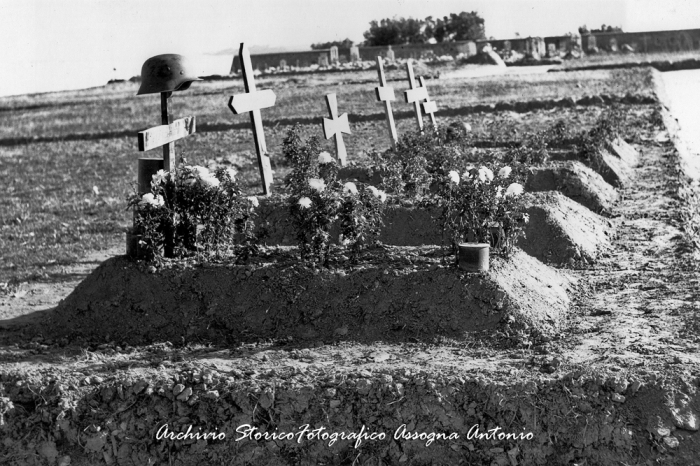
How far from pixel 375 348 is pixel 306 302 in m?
0.74

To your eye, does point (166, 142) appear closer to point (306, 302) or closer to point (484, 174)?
point (306, 302)

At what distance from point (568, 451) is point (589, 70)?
33.9 metres

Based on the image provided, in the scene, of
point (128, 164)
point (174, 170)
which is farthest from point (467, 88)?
point (174, 170)

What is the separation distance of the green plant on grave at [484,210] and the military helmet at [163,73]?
2.29m

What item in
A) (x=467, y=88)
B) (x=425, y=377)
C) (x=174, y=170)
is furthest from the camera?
(x=467, y=88)

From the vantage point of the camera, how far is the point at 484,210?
22.5 ft

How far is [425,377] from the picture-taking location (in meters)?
5.03

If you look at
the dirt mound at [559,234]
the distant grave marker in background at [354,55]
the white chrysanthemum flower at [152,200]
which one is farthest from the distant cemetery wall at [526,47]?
the white chrysanthemum flower at [152,200]

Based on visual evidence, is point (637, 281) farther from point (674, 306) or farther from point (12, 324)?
point (12, 324)

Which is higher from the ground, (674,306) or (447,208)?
(447,208)

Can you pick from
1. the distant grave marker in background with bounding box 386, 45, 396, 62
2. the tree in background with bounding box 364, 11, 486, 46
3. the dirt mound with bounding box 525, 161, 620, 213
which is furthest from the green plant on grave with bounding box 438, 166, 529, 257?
the tree in background with bounding box 364, 11, 486, 46

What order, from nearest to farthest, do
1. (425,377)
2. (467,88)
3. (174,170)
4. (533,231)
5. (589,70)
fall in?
(425,377), (174,170), (533,231), (467,88), (589,70)

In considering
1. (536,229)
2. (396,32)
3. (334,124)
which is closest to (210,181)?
(536,229)

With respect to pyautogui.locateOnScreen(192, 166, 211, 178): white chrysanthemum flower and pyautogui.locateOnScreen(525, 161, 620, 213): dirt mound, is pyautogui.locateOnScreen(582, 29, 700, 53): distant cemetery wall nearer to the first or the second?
pyautogui.locateOnScreen(525, 161, 620, 213): dirt mound
